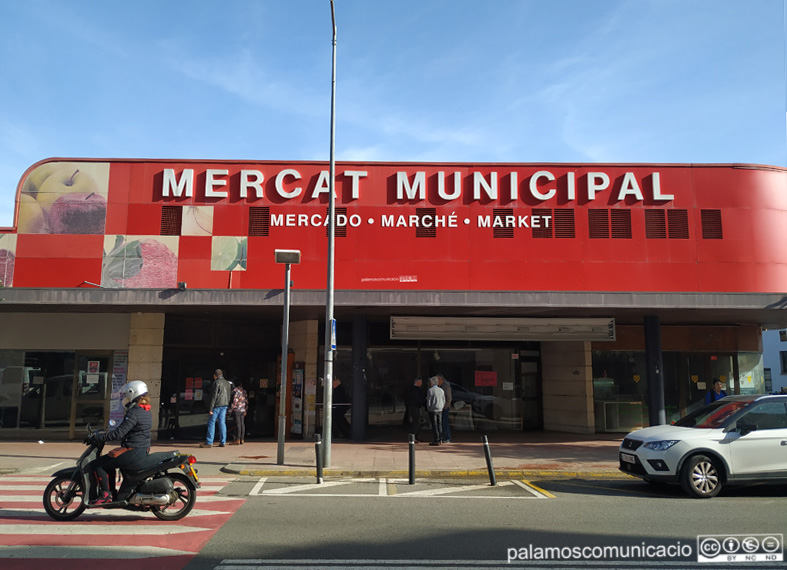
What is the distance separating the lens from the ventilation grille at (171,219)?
15961 millimetres

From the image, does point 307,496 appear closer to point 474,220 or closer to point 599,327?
point 474,220

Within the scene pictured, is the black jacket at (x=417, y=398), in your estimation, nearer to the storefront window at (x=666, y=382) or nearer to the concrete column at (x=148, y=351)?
the storefront window at (x=666, y=382)

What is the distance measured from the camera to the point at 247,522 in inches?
296

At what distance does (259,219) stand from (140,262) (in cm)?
335

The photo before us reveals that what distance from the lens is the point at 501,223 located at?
16.2m

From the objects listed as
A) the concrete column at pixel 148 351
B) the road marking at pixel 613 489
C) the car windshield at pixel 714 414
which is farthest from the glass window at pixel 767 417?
the concrete column at pixel 148 351

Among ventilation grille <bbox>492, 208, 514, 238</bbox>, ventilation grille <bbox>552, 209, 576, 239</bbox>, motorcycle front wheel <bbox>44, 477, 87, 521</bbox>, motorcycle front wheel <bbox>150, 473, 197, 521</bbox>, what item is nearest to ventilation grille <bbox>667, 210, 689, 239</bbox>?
ventilation grille <bbox>552, 209, 576, 239</bbox>

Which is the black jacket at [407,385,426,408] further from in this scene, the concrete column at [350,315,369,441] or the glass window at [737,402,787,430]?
the glass window at [737,402,787,430]

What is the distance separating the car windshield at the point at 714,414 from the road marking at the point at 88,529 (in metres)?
8.06

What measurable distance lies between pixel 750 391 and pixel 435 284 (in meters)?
11.1

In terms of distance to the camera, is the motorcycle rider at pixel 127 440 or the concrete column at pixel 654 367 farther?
the concrete column at pixel 654 367

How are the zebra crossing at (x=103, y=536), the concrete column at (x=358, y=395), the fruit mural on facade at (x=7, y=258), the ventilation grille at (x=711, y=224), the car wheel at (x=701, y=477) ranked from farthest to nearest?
the ventilation grille at (x=711, y=224), the concrete column at (x=358, y=395), the fruit mural on facade at (x=7, y=258), the car wheel at (x=701, y=477), the zebra crossing at (x=103, y=536)

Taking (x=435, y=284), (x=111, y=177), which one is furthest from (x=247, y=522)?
(x=111, y=177)

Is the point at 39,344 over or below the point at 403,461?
over
